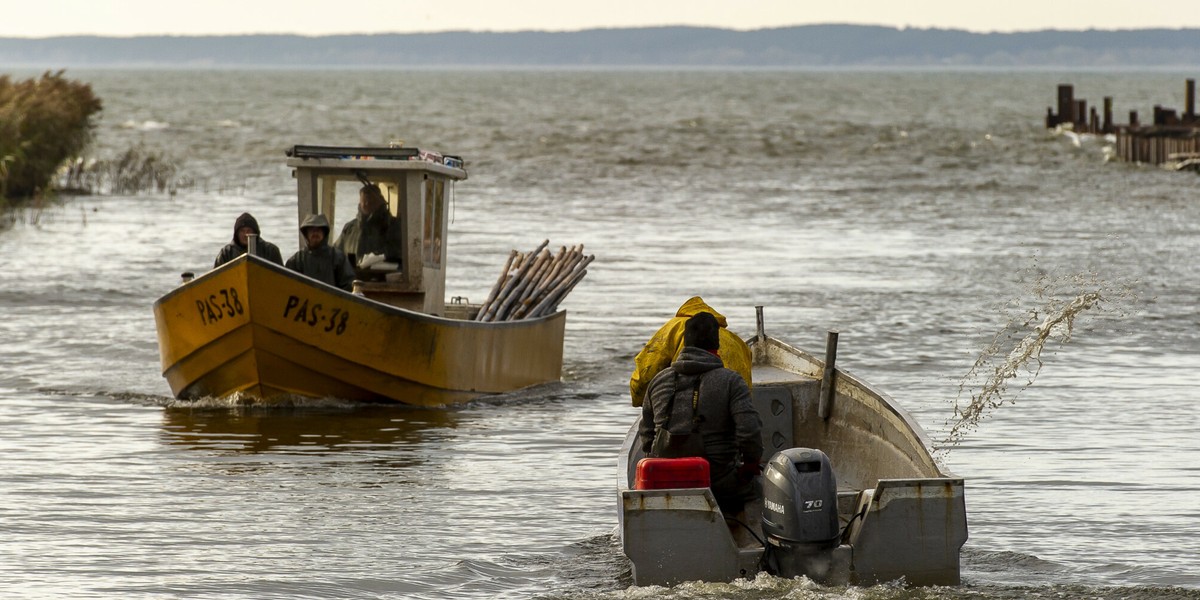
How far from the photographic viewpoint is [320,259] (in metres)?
14.6

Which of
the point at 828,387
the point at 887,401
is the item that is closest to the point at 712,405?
the point at 887,401

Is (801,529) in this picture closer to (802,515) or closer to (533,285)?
(802,515)

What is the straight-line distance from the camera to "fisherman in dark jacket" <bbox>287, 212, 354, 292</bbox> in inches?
574

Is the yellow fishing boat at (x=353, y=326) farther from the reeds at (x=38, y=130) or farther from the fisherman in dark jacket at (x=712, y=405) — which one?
the reeds at (x=38, y=130)

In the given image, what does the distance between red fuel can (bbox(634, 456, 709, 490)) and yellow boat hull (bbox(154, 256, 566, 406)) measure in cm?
604

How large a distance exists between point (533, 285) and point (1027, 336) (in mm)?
5975

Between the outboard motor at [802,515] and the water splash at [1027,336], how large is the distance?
10.6 feet

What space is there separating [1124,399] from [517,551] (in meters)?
7.34

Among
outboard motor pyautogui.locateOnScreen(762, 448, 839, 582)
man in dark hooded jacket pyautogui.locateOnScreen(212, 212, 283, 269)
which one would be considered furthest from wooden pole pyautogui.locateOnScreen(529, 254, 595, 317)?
outboard motor pyautogui.locateOnScreen(762, 448, 839, 582)

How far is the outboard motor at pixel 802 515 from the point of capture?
8.53 m

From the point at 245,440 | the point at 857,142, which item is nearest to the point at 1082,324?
the point at 245,440

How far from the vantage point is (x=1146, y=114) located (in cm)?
10519

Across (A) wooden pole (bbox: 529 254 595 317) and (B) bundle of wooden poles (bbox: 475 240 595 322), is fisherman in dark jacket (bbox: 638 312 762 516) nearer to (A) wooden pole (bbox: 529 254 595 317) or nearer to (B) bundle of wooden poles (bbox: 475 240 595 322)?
(B) bundle of wooden poles (bbox: 475 240 595 322)

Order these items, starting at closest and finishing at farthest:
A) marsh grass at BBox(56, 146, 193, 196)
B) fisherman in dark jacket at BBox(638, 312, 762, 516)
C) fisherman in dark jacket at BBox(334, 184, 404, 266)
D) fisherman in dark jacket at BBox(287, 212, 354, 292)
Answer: fisherman in dark jacket at BBox(638, 312, 762, 516) < fisherman in dark jacket at BBox(287, 212, 354, 292) < fisherman in dark jacket at BBox(334, 184, 404, 266) < marsh grass at BBox(56, 146, 193, 196)
